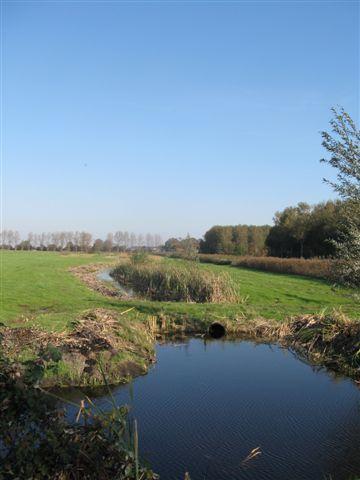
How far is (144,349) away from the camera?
13648mm

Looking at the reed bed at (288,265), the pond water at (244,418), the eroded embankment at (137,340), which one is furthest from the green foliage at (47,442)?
the reed bed at (288,265)

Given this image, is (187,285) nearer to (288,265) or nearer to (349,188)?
(349,188)

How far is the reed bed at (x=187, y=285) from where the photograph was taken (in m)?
24.4

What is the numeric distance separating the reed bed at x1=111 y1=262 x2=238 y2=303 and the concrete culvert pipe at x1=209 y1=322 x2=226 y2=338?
6.22 metres

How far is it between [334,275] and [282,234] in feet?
192

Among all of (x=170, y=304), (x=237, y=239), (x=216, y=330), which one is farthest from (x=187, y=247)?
(x=237, y=239)

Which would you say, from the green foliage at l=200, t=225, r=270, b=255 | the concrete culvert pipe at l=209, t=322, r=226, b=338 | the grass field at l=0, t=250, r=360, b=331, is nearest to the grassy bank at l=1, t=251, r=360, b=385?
the grass field at l=0, t=250, r=360, b=331

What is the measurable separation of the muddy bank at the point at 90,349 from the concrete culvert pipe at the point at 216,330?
350 cm

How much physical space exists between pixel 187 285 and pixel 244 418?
16679 millimetres

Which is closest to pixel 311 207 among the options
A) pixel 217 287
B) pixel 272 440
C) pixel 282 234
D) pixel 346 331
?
pixel 282 234

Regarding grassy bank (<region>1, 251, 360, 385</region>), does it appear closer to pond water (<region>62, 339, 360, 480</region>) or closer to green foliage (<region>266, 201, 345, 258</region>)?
pond water (<region>62, 339, 360, 480</region>)

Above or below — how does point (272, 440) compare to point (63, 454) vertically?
below

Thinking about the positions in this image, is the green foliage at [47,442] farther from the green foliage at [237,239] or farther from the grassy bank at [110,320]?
the green foliage at [237,239]

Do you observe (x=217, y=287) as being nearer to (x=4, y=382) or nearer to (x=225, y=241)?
(x=4, y=382)
